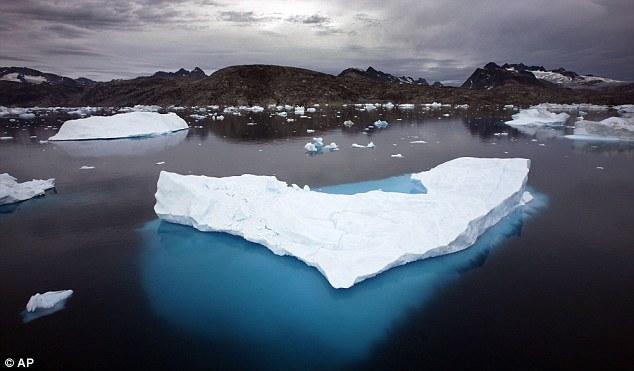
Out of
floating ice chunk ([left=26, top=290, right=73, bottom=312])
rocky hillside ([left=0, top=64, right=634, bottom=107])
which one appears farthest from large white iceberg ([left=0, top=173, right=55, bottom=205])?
rocky hillside ([left=0, top=64, right=634, bottom=107])

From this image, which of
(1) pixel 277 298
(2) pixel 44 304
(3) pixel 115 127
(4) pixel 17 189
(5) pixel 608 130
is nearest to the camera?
(2) pixel 44 304

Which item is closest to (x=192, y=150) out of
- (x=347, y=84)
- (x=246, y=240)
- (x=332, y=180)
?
(x=332, y=180)

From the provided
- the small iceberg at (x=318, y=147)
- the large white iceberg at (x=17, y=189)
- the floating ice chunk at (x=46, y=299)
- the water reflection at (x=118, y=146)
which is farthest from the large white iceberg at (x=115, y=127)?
the floating ice chunk at (x=46, y=299)

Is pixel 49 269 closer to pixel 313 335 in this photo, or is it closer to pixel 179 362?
pixel 179 362

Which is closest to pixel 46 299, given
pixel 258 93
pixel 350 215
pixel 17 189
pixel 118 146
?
pixel 350 215

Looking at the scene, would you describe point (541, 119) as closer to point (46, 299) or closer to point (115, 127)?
point (115, 127)

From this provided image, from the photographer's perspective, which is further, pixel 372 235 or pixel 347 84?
pixel 347 84

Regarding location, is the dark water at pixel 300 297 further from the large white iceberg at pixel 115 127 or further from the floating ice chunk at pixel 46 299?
the large white iceberg at pixel 115 127
